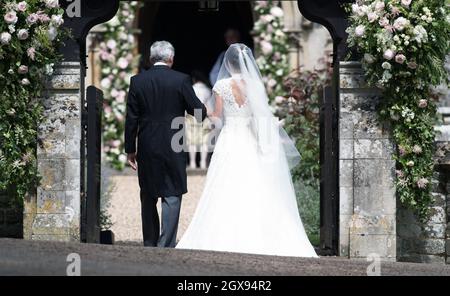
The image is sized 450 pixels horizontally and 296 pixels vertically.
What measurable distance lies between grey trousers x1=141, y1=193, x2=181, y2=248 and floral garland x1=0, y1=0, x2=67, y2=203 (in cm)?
98

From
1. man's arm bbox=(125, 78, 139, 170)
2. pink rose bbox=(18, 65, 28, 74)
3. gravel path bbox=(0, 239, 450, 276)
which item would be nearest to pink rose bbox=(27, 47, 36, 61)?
pink rose bbox=(18, 65, 28, 74)

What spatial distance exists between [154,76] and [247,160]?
1.06 metres

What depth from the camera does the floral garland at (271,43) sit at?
20.2 meters

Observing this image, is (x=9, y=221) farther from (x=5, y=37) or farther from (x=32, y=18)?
(x=32, y=18)

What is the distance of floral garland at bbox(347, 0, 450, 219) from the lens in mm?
11367

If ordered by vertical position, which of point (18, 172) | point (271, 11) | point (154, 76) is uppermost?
point (271, 11)

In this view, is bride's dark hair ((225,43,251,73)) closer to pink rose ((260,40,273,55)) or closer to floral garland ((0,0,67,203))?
floral garland ((0,0,67,203))

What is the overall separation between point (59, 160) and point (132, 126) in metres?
0.76

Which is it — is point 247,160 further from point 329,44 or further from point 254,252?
point 329,44

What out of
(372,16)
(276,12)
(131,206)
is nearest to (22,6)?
(372,16)

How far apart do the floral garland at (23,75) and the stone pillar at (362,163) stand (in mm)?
2414

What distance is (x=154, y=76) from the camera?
11.3 metres
